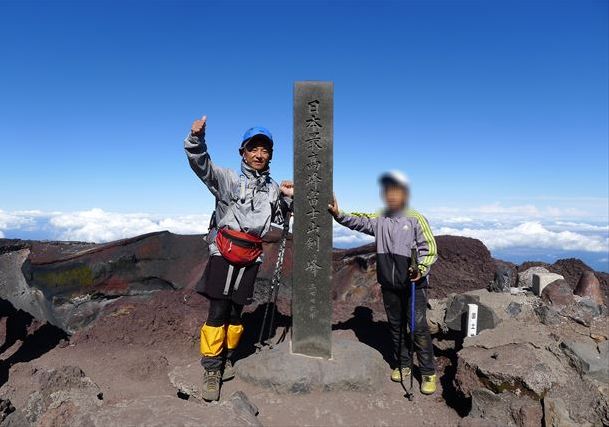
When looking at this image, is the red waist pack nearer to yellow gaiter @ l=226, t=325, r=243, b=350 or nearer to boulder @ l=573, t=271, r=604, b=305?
yellow gaiter @ l=226, t=325, r=243, b=350

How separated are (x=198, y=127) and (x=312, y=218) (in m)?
1.99

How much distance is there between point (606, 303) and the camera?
7.13 meters

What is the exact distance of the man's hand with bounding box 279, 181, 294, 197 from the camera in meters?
5.60

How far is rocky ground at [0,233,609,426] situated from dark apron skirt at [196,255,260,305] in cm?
111

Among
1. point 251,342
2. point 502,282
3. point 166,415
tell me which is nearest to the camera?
point 166,415

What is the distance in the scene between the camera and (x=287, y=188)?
5629 mm

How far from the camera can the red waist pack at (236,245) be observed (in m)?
4.82

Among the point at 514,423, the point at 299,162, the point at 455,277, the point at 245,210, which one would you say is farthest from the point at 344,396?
the point at 455,277

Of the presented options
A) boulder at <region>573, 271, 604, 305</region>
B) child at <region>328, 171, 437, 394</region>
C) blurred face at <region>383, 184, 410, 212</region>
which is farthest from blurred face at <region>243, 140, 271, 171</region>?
boulder at <region>573, 271, 604, 305</region>

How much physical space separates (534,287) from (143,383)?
244 inches

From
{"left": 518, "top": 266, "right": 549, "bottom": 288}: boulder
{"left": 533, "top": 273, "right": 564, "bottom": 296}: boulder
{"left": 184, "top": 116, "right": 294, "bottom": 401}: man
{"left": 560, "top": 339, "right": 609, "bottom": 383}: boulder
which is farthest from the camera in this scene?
{"left": 518, "top": 266, "right": 549, "bottom": 288}: boulder

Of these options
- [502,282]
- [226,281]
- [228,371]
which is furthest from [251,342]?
[502,282]

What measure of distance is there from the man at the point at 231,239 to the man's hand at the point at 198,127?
208 millimetres

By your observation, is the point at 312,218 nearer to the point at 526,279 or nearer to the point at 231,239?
the point at 231,239
